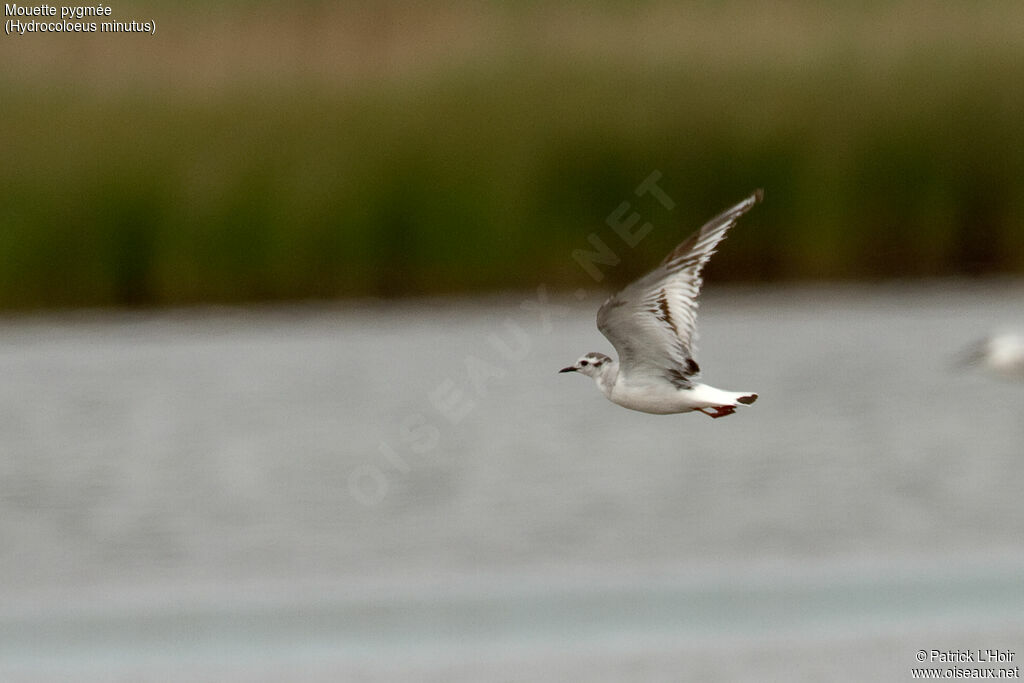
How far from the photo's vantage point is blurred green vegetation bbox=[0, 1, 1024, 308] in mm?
12031

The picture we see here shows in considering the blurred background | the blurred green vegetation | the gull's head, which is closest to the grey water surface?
the blurred background

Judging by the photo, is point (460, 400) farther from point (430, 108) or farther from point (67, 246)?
point (67, 246)

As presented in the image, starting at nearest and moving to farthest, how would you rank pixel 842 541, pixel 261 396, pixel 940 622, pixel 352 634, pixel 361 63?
pixel 361 63 → pixel 940 622 → pixel 352 634 → pixel 842 541 → pixel 261 396

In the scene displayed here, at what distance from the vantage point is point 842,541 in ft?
64.7

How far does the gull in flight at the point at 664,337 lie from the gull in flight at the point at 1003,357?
1.07 metres

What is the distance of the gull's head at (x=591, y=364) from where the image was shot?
267 centimetres

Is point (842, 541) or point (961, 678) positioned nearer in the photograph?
point (961, 678)

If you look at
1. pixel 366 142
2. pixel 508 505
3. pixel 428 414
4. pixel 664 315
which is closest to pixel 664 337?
pixel 664 315

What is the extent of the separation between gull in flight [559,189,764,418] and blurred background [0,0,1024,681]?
30.7ft

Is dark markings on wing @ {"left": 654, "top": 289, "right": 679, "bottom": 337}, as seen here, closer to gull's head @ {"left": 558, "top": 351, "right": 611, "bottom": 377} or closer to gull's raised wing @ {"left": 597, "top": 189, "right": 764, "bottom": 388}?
gull's raised wing @ {"left": 597, "top": 189, "right": 764, "bottom": 388}

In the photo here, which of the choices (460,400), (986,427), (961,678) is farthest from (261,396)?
(961,678)

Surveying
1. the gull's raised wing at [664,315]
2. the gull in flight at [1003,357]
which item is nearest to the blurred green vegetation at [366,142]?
the gull in flight at [1003,357]

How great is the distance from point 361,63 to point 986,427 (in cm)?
1010

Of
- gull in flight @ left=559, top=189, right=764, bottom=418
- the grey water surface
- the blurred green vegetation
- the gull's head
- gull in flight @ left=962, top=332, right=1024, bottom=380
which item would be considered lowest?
the grey water surface
